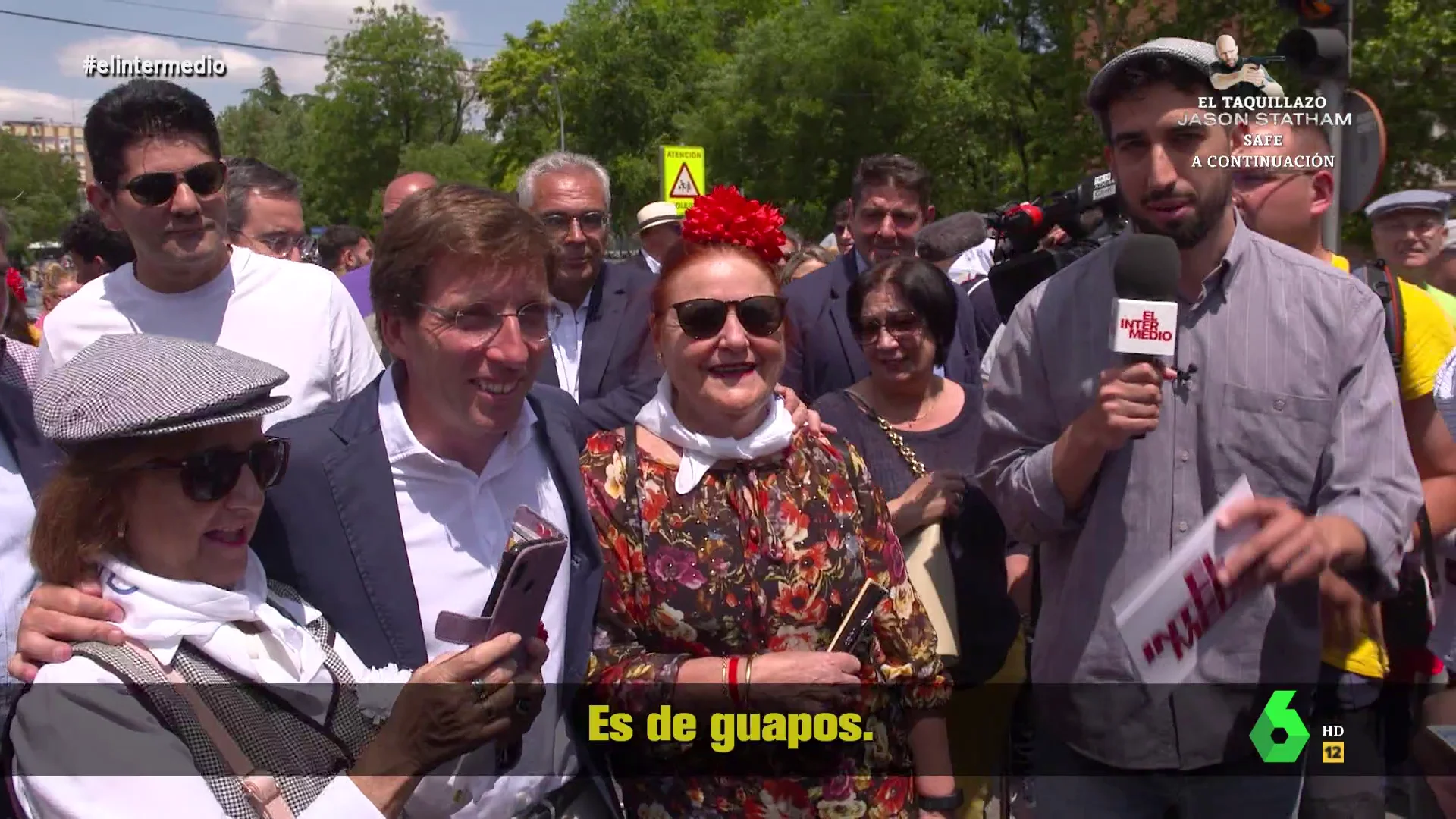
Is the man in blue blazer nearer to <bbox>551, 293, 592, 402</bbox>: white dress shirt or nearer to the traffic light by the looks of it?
<bbox>551, 293, 592, 402</bbox>: white dress shirt

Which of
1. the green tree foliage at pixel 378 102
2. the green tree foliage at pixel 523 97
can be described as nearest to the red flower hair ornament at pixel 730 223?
the green tree foliage at pixel 523 97

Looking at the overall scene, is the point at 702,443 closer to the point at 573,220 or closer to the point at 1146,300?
the point at 1146,300

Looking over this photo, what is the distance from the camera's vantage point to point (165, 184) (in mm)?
3160

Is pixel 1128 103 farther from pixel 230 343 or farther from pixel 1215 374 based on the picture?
pixel 230 343

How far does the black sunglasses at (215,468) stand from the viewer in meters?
1.82

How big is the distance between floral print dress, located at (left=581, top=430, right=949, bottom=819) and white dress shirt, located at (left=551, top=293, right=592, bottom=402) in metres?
1.97

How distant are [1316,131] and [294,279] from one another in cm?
336

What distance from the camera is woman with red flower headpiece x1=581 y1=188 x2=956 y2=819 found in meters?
2.37

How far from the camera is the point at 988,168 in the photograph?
2769 cm

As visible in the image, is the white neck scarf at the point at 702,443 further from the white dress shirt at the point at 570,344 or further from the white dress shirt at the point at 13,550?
the white dress shirt at the point at 570,344

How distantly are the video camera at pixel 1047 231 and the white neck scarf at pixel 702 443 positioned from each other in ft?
4.37

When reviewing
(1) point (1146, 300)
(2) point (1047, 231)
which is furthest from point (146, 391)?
(2) point (1047, 231)

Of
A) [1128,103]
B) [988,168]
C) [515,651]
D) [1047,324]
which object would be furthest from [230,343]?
[988,168]

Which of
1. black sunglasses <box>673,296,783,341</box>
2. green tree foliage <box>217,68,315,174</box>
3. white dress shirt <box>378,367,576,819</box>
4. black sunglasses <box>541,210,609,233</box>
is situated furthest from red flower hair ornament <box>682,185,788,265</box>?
green tree foliage <box>217,68,315,174</box>
